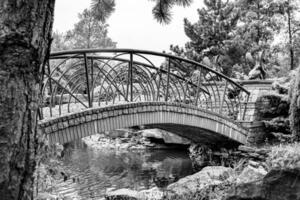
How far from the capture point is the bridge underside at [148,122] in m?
5.02

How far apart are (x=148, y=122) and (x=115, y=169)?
340 cm

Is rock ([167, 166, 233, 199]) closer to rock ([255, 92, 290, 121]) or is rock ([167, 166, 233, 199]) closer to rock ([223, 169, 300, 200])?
rock ([223, 169, 300, 200])

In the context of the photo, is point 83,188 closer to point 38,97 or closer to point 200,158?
point 200,158

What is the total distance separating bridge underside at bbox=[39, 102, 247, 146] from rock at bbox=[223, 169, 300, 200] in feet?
9.35

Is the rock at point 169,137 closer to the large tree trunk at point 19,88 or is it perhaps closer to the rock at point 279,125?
the rock at point 279,125

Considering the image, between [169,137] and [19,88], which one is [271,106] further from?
[19,88]

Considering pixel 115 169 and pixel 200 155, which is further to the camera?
pixel 200 155

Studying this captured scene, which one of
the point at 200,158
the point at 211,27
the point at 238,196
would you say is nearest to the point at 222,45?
the point at 211,27

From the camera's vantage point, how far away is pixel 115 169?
973 cm

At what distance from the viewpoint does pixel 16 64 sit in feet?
4.40

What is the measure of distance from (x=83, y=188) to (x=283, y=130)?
574 centimetres

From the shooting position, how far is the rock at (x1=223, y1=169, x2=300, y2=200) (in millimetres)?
2262

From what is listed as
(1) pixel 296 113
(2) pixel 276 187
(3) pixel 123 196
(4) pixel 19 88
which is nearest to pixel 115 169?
(3) pixel 123 196

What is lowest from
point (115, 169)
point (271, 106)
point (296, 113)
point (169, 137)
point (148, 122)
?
point (115, 169)
